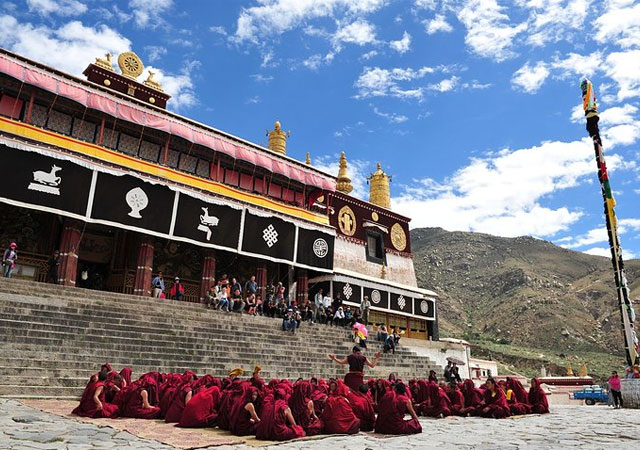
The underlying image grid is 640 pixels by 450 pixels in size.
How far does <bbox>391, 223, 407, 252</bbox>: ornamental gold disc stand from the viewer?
29.7m

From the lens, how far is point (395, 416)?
7219mm

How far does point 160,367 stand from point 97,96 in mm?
10219

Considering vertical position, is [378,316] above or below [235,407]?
above

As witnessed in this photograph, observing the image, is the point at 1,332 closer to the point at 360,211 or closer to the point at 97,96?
the point at 97,96

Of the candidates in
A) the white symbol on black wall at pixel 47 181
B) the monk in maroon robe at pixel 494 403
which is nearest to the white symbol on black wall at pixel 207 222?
the white symbol on black wall at pixel 47 181

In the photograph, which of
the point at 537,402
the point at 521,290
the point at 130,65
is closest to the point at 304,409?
the point at 537,402

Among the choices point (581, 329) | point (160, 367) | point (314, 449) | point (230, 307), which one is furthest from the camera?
point (581, 329)

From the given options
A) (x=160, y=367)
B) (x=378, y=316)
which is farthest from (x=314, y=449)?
(x=378, y=316)

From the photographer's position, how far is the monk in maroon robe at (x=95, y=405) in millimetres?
7328

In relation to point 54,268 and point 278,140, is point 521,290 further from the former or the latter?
point 54,268

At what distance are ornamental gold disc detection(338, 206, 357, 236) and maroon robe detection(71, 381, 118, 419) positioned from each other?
19.7 metres

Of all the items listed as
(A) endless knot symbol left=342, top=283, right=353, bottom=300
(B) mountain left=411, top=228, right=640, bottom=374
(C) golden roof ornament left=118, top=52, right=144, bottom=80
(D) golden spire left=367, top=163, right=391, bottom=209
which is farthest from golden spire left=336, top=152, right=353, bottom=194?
(B) mountain left=411, top=228, right=640, bottom=374

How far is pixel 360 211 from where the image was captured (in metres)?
28.2

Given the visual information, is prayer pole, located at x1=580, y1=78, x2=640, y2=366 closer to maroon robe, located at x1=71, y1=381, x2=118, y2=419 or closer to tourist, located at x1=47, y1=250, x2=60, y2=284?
maroon robe, located at x1=71, y1=381, x2=118, y2=419
